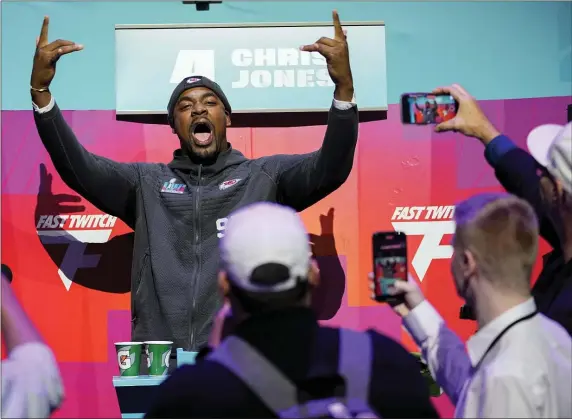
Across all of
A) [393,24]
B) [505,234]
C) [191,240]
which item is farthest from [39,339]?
[393,24]

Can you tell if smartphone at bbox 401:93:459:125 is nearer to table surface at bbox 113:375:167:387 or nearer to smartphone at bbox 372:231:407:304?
smartphone at bbox 372:231:407:304

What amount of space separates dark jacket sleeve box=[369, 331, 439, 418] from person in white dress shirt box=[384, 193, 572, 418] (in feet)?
0.67

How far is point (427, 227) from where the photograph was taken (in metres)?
4.17

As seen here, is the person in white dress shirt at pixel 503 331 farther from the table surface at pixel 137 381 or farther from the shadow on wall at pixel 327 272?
the shadow on wall at pixel 327 272

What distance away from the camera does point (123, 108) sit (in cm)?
408

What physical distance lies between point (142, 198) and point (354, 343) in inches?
82.6

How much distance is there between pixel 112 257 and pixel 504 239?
247 centimetres

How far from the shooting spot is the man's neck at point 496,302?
2.12 m

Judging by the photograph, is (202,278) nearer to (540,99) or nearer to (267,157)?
(267,157)

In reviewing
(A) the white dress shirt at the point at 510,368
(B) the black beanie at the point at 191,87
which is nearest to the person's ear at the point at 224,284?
(A) the white dress shirt at the point at 510,368

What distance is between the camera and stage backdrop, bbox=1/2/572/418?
412cm

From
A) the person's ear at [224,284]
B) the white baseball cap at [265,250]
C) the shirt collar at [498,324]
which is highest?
the white baseball cap at [265,250]

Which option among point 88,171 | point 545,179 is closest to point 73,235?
point 88,171

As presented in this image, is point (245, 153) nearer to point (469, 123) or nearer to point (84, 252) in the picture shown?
point (84, 252)
